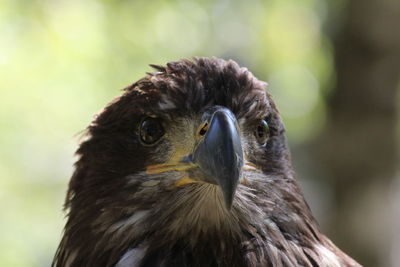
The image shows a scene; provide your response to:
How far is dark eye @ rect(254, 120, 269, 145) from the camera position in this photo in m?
3.35

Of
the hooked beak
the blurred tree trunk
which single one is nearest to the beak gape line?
the hooked beak

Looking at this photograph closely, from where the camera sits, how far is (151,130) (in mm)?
3248

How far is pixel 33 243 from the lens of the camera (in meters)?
9.53

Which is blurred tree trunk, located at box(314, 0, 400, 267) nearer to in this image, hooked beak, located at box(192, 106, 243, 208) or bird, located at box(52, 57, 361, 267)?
bird, located at box(52, 57, 361, 267)

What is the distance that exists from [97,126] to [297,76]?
6441 millimetres

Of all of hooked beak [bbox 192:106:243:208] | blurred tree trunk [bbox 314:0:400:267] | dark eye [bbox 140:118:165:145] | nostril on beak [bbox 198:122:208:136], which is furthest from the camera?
blurred tree trunk [bbox 314:0:400:267]

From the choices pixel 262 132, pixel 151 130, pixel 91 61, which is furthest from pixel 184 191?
pixel 91 61

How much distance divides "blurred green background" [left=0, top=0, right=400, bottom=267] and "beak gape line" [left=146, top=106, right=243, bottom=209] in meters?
5.11

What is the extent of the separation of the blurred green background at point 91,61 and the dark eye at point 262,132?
467 centimetres

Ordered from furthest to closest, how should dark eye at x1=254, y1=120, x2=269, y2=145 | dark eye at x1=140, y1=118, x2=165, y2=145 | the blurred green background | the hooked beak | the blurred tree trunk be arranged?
the blurred green background → the blurred tree trunk → dark eye at x1=254, y1=120, x2=269, y2=145 → dark eye at x1=140, y1=118, x2=165, y2=145 → the hooked beak

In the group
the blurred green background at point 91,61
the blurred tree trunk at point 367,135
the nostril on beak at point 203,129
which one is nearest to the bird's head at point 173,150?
the nostril on beak at point 203,129

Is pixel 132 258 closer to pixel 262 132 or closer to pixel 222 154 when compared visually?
pixel 222 154

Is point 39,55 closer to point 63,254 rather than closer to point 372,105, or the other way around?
point 372,105

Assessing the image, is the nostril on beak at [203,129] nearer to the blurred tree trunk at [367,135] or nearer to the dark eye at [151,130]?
the dark eye at [151,130]
